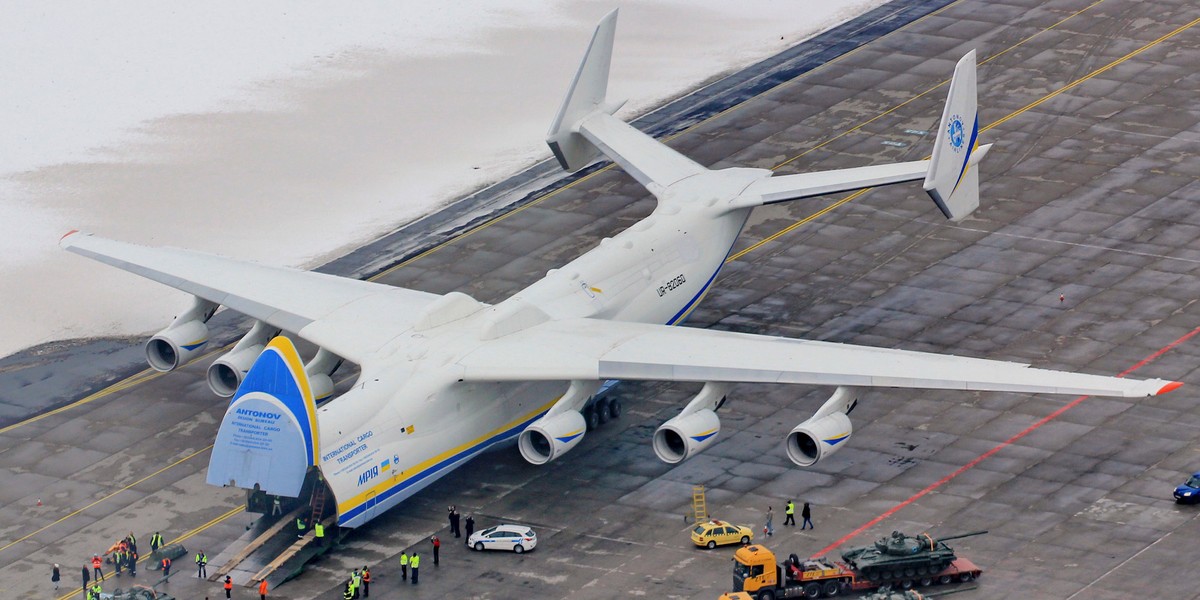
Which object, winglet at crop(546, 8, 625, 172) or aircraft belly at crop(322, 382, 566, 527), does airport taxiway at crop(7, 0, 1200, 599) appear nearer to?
aircraft belly at crop(322, 382, 566, 527)

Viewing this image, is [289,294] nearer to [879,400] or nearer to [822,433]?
[822,433]

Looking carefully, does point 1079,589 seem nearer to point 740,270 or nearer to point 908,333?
point 908,333

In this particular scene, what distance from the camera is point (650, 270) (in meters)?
82.6

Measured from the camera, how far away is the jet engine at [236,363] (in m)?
81.5

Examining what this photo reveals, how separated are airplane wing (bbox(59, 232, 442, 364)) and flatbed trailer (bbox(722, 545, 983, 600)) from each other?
17944 millimetres

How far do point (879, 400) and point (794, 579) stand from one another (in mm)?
16954

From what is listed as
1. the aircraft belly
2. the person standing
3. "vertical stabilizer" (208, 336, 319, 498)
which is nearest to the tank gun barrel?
the aircraft belly

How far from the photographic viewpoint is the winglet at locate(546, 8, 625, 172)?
91.5 meters

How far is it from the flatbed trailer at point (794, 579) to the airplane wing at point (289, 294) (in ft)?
58.9

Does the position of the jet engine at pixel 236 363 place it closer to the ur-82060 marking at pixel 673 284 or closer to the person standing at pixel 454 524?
the person standing at pixel 454 524

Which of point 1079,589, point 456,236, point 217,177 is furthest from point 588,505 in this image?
point 217,177

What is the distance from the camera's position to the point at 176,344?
83.2 metres

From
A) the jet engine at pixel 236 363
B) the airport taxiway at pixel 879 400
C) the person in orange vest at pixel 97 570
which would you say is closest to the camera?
the airport taxiway at pixel 879 400

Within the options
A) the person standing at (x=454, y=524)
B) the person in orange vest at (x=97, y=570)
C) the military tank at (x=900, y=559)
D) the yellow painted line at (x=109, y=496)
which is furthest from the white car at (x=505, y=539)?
the yellow painted line at (x=109, y=496)
